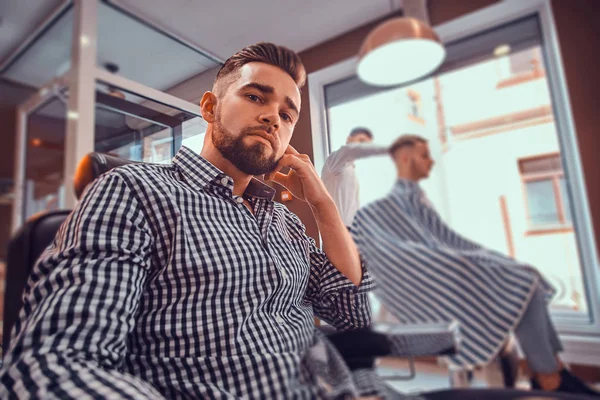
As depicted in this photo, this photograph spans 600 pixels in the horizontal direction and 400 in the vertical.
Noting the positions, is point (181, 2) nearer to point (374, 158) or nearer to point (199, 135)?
point (199, 135)

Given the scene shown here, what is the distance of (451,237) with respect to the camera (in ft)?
0.79

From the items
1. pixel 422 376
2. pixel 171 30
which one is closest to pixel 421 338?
pixel 422 376

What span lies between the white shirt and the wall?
4 cm

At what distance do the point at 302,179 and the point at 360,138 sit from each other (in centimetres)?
9

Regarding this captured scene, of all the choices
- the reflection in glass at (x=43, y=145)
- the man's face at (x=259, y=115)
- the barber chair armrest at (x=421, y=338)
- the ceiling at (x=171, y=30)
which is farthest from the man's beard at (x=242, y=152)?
the reflection in glass at (x=43, y=145)

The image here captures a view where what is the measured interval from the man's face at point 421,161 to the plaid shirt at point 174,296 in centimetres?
14

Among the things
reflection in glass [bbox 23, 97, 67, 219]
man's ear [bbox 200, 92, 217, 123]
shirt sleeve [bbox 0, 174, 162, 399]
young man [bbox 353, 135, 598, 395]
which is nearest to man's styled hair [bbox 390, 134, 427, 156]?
young man [bbox 353, 135, 598, 395]

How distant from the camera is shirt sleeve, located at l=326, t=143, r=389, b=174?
0.91ft

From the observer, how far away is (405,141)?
0.85 ft

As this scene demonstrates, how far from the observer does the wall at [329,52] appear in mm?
250

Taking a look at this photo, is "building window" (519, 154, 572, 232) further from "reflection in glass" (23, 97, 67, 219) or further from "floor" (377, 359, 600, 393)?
"reflection in glass" (23, 97, 67, 219)

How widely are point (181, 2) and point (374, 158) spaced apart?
1.27 ft

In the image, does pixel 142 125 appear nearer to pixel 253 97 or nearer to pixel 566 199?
pixel 253 97

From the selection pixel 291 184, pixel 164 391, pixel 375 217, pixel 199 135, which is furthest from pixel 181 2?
pixel 164 391
